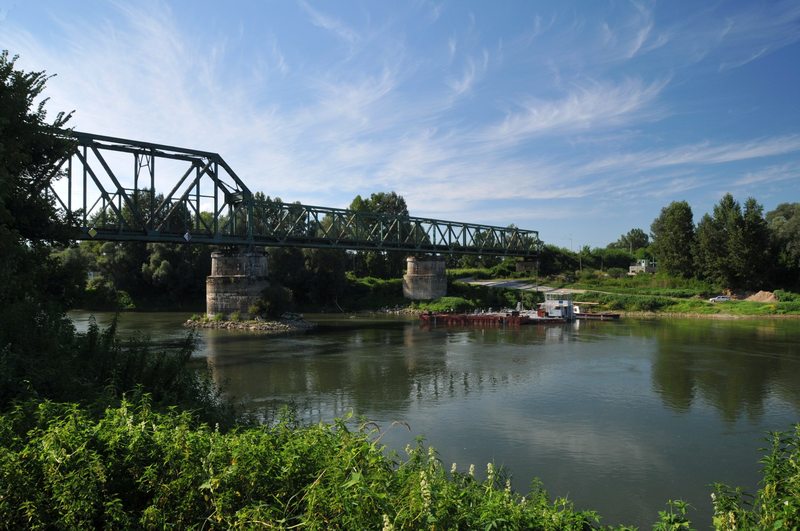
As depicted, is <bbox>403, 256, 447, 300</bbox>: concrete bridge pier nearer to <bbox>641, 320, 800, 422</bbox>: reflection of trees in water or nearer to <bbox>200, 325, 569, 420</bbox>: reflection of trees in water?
<bbox>200, 325, 569, 420</bbox>: reflection of trees in water

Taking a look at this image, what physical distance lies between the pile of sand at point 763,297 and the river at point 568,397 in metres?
23.7

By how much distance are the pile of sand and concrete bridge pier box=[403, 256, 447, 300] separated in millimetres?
38471

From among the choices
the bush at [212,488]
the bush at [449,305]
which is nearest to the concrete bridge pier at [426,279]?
the bush at [449,305]

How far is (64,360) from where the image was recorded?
9836mm

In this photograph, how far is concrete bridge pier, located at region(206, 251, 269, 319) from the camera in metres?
53.0

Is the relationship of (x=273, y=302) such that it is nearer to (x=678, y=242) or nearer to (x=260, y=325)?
(x=260, y=325)

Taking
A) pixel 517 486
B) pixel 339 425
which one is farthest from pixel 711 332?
pixel 339 425

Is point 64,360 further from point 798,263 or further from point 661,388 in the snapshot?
point 798,263

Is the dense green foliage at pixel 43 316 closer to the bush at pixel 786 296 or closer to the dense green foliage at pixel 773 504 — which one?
the dense green foliage at pixel 773 504

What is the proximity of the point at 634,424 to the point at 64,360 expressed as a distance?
650 inches

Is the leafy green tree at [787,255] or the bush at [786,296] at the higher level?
the leafy green tree at [787,255]

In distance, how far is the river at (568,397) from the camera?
1364 cm

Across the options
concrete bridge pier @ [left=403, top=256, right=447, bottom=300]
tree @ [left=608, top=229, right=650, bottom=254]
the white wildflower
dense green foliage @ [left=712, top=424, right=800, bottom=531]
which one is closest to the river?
the white wildflower

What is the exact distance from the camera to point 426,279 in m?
77.4
